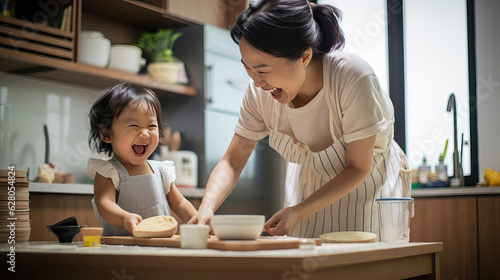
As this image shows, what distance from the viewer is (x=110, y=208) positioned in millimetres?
1286

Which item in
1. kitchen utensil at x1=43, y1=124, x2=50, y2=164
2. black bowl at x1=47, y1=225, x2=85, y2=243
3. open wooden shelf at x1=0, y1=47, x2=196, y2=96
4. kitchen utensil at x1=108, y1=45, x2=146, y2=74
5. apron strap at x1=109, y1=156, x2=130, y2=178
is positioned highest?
kitchen utensil at x1=108, y1=45, x2=146, y2=74

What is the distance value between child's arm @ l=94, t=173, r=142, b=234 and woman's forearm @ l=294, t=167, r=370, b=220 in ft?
1.41

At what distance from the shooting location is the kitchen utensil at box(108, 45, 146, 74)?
10.1 ft

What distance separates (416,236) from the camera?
2.84 meters

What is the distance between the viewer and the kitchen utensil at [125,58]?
10.1 feet

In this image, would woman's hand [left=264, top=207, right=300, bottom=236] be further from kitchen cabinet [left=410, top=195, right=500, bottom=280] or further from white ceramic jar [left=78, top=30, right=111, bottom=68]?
white ceramic jar [left=78, top=30, right=111, bottom=68]

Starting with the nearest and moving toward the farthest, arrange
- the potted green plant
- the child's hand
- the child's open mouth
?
1. the child's hand
2. the child's open mouth
3. the potted green plant

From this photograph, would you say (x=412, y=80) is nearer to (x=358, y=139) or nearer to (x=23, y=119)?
(x=358, y=139)

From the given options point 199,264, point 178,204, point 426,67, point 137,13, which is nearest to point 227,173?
point 178,204

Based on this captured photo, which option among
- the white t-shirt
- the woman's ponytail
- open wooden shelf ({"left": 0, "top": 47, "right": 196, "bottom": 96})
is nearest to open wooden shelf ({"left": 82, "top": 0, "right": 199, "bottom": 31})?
open wooden shelf ({"left": 0, "top": 47, "right": 196, "bottom": 96})

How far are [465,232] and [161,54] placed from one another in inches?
86.4

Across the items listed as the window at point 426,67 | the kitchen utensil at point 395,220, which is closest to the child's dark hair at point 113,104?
the kitchen utensil at point 395,220

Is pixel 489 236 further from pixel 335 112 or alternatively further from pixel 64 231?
pixel 64 231

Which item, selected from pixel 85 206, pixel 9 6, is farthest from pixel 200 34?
pixel 85 206
